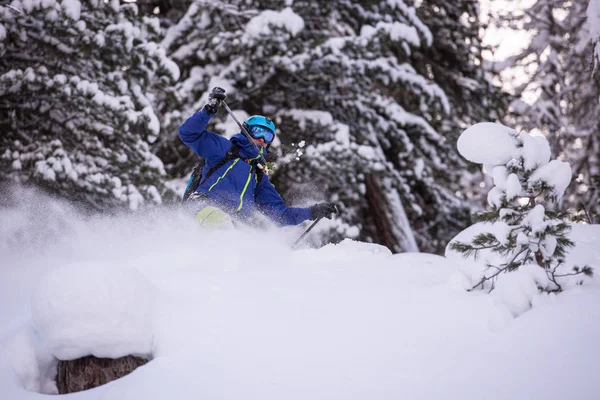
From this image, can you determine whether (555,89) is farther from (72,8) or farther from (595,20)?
(72,8)

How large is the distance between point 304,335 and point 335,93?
8.25 meters

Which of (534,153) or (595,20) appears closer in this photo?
(534,153)

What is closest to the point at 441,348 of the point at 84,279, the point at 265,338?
the point at 265,338

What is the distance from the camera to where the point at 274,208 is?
21.1ft

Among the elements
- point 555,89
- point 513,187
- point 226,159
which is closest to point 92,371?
point 513,187

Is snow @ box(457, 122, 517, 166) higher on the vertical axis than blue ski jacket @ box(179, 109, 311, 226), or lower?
higher

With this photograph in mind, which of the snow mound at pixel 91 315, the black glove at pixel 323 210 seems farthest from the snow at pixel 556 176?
the black glove at pixel 323 210

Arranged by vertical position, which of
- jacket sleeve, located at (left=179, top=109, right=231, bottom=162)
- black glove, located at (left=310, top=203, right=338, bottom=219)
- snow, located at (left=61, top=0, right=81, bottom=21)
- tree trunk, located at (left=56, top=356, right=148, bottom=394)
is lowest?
tree trunk, located at (left=56, top=356, right=148, bottom=394)

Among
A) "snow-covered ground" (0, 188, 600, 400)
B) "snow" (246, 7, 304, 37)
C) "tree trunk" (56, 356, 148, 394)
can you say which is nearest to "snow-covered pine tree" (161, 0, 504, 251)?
"snow" (246, 7, 304, 37)

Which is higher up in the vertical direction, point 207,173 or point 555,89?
point 555,89

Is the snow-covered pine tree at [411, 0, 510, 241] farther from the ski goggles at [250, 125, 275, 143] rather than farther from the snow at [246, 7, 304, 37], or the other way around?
the ski goggles at [250, 125, 275, 143]

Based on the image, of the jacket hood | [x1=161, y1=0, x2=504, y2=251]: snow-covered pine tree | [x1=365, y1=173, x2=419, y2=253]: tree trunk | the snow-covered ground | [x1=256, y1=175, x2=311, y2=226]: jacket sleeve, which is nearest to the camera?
the snow-covered ground

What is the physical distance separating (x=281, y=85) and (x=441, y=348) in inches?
339

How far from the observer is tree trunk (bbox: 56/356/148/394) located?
2.90 m
